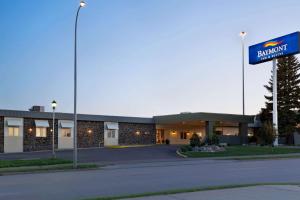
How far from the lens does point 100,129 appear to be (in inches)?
2007

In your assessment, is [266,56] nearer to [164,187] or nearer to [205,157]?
[205,157]

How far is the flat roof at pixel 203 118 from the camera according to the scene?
49781 mm

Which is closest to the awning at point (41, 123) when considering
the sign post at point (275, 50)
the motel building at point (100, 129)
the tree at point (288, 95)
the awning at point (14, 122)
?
the motel building at point (100, 129)

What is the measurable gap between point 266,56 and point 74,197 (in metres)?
40.1

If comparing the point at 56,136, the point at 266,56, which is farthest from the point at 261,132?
the point at 56,136

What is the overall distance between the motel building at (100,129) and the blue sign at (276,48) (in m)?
8.26

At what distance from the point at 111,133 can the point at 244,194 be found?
41.8m

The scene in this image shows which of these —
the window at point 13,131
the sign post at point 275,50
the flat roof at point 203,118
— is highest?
the sign post at point 275,50

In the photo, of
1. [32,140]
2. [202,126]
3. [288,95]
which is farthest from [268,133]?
[32,140]

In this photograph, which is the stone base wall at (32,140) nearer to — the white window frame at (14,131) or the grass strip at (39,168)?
the white window frame at (14,131)

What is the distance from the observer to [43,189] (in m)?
14.2

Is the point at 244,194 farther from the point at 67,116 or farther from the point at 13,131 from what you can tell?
the point at 67,116

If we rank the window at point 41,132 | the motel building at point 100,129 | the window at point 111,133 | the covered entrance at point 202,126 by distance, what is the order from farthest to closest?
the window at point 111,133
the covered entrance at point 202,126
the window at point 41,132
the motel building at point 100,129

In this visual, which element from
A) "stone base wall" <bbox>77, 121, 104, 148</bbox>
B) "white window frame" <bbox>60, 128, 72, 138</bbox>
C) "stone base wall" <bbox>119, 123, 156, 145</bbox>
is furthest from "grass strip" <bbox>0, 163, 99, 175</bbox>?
"stone base wall" <bbox>119, 123, 156, 145</bbox>
